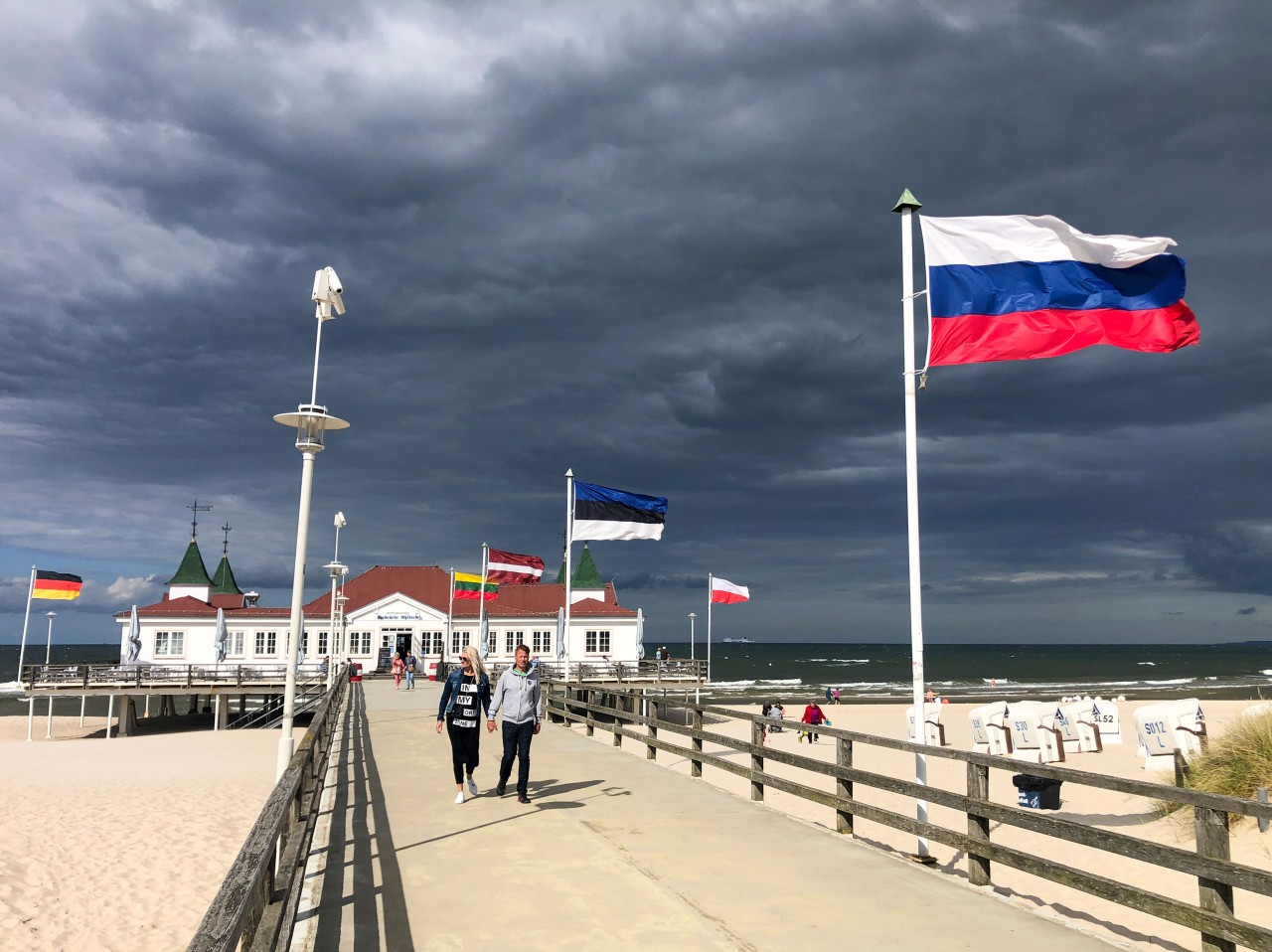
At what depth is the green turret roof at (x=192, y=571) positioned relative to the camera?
56.9m

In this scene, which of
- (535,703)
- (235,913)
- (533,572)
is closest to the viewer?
(235,913)

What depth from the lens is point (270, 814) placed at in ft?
18.5

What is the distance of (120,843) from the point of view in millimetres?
15398

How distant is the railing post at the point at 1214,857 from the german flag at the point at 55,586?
53.5 meters

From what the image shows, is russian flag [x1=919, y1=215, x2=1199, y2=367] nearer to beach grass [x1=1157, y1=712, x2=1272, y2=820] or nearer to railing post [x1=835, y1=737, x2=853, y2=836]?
railing post [x1=835, y1=737, x2=853, y2=836]

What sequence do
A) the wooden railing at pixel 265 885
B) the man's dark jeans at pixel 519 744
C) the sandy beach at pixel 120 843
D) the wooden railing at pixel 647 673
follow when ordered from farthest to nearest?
the wooden railing at pixel 647 673
the sandy beach at pixel 120 843
the man's dark jeans at pixel 519 744
the wooden railing at pixel 265 885

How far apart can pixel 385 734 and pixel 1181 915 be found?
54.0 feet

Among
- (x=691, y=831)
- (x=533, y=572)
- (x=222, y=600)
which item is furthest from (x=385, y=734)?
(x=222, y=600)

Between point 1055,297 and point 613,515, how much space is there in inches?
707

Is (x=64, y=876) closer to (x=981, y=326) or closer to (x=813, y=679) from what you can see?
(x=981, y=326)

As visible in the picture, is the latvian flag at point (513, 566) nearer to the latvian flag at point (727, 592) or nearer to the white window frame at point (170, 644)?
the latvian flag at point (727, 592)

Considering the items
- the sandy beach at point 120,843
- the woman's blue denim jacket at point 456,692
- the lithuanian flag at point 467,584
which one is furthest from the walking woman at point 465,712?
the lithuanian flag at point 467,584

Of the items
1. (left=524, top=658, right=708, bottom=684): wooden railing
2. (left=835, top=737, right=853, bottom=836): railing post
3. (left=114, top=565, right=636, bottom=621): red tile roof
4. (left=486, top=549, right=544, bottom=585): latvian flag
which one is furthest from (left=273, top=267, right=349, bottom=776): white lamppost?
(left=114, top=565, right=636, bottom=621): red tile roof

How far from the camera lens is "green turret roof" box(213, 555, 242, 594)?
63.1 meters
